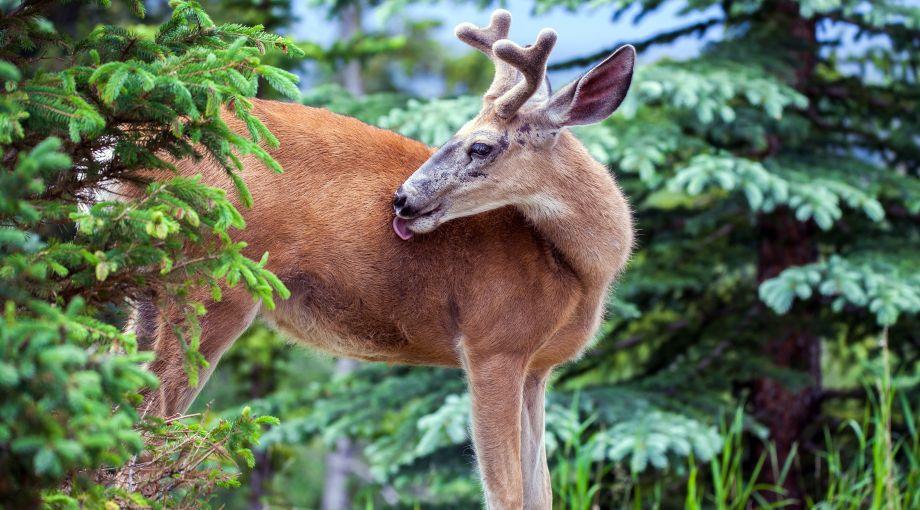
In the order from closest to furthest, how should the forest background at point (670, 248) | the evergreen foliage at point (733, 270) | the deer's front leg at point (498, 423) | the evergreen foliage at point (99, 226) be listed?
the evergreen foliage at point (99, 226) < the forest background at point (670, 248) < the deer's front leg at point (498, 423) < the evergreen foliage at point (733, 270)

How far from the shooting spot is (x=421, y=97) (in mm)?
7422

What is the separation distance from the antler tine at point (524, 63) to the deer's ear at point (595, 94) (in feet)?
0.47

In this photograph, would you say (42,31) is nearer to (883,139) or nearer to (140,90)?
(140,90)

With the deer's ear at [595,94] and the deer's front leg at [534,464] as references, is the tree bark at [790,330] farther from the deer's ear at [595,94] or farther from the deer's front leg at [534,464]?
the deer's ear at [595,94]

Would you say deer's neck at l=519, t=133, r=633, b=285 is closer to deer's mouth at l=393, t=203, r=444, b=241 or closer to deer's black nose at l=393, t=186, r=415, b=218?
deer's mouth at l=393, t=203, r=444, b=241

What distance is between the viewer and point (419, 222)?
4.14 meters

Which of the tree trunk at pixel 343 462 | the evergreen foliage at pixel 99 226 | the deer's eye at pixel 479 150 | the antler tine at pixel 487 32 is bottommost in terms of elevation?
the tree trunk at pixel 343 462

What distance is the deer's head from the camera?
4.14 meters

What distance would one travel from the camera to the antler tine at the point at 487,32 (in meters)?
4.76

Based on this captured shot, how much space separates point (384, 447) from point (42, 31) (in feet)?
15.4

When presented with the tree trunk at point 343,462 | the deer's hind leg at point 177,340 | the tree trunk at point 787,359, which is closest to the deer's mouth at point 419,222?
the deer's hind leg at point 177,340

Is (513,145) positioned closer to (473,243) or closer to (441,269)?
(473,243)

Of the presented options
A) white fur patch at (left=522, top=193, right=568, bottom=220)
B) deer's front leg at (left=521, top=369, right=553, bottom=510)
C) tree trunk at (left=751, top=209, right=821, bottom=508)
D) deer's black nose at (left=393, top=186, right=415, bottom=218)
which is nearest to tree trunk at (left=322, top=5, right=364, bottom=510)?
tree trunk at (left=751, top=209, right=821, bottom=508)

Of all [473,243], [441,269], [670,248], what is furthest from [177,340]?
[670,248]
